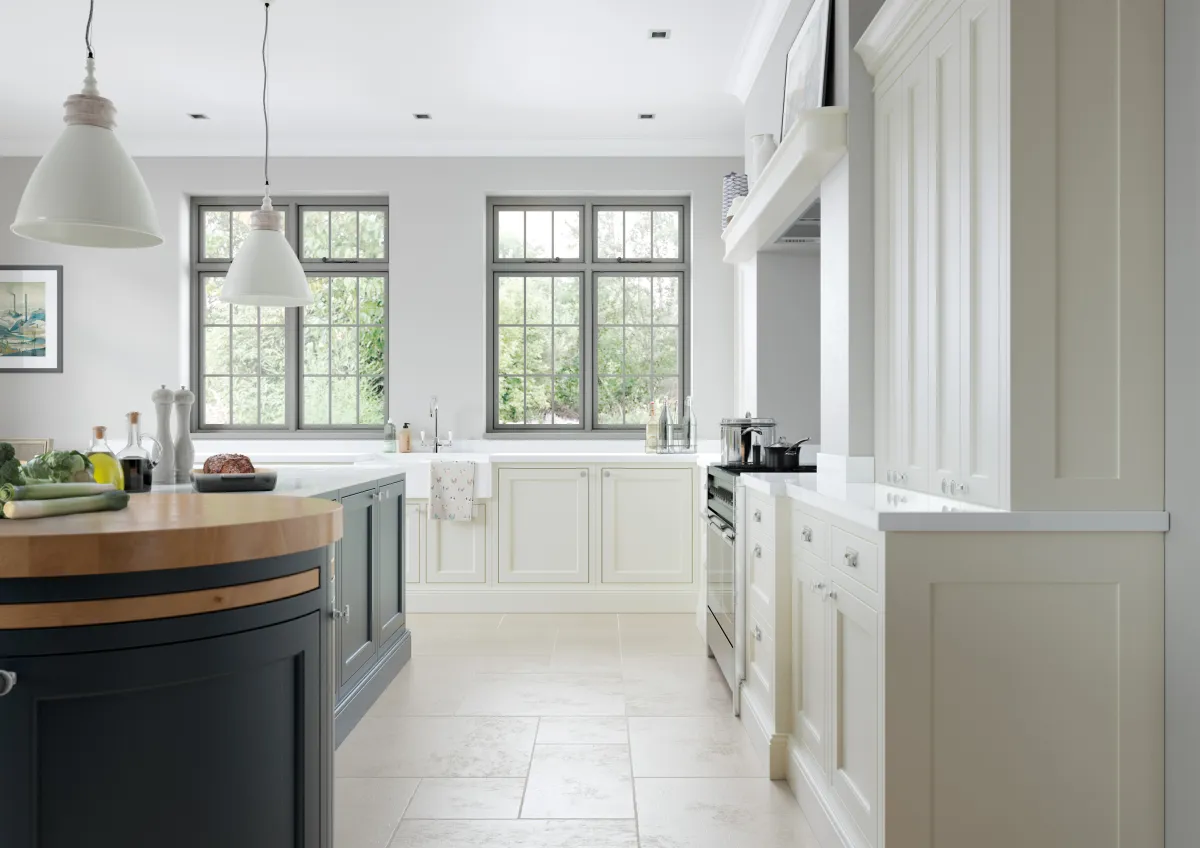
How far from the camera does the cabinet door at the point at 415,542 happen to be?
16.5ft

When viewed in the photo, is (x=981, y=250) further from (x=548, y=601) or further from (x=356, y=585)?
(x=548, y=601)

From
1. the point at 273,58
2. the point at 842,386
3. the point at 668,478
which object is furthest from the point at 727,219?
the point at 273,58

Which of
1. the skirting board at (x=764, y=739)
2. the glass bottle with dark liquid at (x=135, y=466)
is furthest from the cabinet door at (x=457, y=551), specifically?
the glass bottle with dark liquid at (x=135, y=466)

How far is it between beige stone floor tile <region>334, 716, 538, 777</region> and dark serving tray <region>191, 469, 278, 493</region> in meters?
0.94

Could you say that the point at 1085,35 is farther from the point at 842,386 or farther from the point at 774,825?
the point at 774,825

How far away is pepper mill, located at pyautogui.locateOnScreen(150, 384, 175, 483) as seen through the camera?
2.87 metres

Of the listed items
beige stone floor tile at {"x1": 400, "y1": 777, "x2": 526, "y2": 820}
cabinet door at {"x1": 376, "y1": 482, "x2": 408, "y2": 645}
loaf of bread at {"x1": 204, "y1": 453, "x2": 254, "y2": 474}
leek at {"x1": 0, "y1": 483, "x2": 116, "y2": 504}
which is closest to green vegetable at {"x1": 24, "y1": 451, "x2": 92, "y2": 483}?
leek at {"x1": 0, "y1": 483, "x2": 116, "y2": 504}

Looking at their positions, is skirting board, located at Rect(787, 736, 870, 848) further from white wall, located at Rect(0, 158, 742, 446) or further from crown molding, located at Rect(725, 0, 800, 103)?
white wall, located at Rect(0, 158, 742, 446)

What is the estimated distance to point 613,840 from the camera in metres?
2.28

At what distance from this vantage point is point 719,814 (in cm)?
245

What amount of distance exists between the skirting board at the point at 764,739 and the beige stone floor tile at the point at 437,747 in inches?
30.0

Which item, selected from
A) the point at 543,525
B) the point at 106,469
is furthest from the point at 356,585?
the point at 543,525

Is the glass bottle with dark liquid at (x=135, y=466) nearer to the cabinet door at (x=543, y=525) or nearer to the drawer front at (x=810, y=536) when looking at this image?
the drawer front at (x=810, y=536)

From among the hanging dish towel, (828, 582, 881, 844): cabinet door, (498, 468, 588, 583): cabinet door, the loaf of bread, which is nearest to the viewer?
(828, 582, 881, 844): cabinet door
